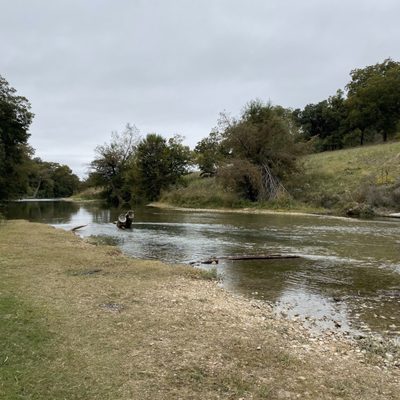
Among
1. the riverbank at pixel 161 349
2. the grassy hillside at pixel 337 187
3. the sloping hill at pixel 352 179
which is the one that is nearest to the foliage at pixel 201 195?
the grassy hillside at pixel 337 187

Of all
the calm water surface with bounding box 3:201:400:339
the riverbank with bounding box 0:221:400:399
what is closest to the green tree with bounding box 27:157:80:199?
the calm water surface with bounding box 3:201:400:339

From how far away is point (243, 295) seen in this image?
1197cm

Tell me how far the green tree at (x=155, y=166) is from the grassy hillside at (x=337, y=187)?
5807 mm

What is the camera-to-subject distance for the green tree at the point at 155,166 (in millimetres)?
75188

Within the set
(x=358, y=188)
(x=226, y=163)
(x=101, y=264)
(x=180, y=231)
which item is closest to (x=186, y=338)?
(x=101, y=264)

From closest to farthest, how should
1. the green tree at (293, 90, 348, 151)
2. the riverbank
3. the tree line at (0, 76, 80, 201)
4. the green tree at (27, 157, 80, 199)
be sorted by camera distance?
the riverbank, the tree line at (0, 76, 80, 201), the green tree at (293, 90, 348, 151), the green tree at (27, 157, 80, 199)

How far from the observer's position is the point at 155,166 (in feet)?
247

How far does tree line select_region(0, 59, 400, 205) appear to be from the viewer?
50600 millimetres

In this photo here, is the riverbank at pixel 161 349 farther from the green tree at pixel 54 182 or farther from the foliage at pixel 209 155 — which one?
the green tree at pixel 54 182

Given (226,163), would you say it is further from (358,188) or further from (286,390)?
(286,390)

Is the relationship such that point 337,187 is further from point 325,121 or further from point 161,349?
point 161,349

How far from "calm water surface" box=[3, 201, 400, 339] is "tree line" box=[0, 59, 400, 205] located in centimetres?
2258

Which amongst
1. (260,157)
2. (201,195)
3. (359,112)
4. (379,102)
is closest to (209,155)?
(201,195)

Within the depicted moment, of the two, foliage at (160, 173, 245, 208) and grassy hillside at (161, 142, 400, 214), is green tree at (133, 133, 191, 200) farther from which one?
grassy hillside at (161, 142, 400, 214)
